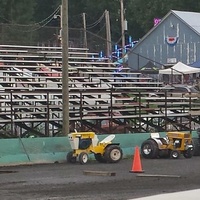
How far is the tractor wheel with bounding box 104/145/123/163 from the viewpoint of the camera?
65.5 feet

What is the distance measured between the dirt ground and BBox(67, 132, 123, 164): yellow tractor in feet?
0.85

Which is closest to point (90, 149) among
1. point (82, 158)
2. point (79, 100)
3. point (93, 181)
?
point (82, 158)

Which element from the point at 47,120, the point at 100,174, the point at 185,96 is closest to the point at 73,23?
the point at 185,96

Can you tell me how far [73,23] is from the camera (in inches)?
3548

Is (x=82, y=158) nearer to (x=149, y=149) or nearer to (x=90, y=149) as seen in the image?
(x=90, y=149)

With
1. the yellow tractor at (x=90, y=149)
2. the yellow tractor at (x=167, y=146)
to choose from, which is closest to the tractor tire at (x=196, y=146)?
the yellow tractor at (x=167, y=146)

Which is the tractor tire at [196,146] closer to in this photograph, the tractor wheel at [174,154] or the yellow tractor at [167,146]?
the yellow tractor at [167,146]

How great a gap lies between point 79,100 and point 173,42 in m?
38.5

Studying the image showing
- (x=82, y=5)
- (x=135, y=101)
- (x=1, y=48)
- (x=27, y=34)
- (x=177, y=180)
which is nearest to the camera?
(x=177, y=180)

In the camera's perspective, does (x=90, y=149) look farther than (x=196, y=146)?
No

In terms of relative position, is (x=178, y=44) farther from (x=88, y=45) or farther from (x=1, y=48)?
(x=1, y=48)

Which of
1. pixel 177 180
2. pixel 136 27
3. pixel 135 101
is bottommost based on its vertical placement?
pixel 177 180

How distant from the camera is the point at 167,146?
70.8 feet

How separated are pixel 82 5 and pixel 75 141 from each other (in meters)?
78.9
